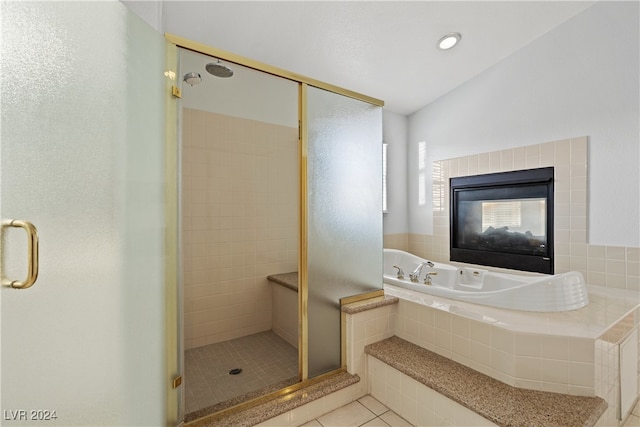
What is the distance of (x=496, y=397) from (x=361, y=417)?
Answer: 71 centimetres

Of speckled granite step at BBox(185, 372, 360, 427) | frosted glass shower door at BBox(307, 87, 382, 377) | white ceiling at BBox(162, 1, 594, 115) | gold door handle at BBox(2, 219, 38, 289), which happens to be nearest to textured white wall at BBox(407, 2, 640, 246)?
white ceiling at BBox(162, 1, 594, 115)

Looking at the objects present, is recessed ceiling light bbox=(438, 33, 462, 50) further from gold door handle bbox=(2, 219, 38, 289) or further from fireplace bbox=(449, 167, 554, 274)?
gold door handle bbox=(2, 219, 38, 289)

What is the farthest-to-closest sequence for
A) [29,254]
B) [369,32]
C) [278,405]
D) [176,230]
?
[369,32]
[278,405]
[176,230]
[29,254]

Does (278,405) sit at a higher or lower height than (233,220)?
lower

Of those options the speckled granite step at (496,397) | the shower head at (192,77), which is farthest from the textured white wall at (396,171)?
the shower head at (192,77)

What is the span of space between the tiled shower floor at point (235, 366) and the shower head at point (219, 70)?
2190mm

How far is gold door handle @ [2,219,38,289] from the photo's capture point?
70cm

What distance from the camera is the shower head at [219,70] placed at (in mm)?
2191

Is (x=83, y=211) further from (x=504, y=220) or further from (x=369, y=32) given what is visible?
(x=504, y=220)

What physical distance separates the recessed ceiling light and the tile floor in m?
2.80

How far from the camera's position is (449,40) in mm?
2453

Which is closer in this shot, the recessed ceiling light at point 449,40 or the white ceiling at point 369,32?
the white ceiling at point 369,32

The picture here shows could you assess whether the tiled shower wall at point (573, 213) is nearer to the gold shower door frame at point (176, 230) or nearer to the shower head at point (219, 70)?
the gold shower door frame at point (176, 230)

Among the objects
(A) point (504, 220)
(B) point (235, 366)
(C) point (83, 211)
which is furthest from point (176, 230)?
(A) point (504, 220)
